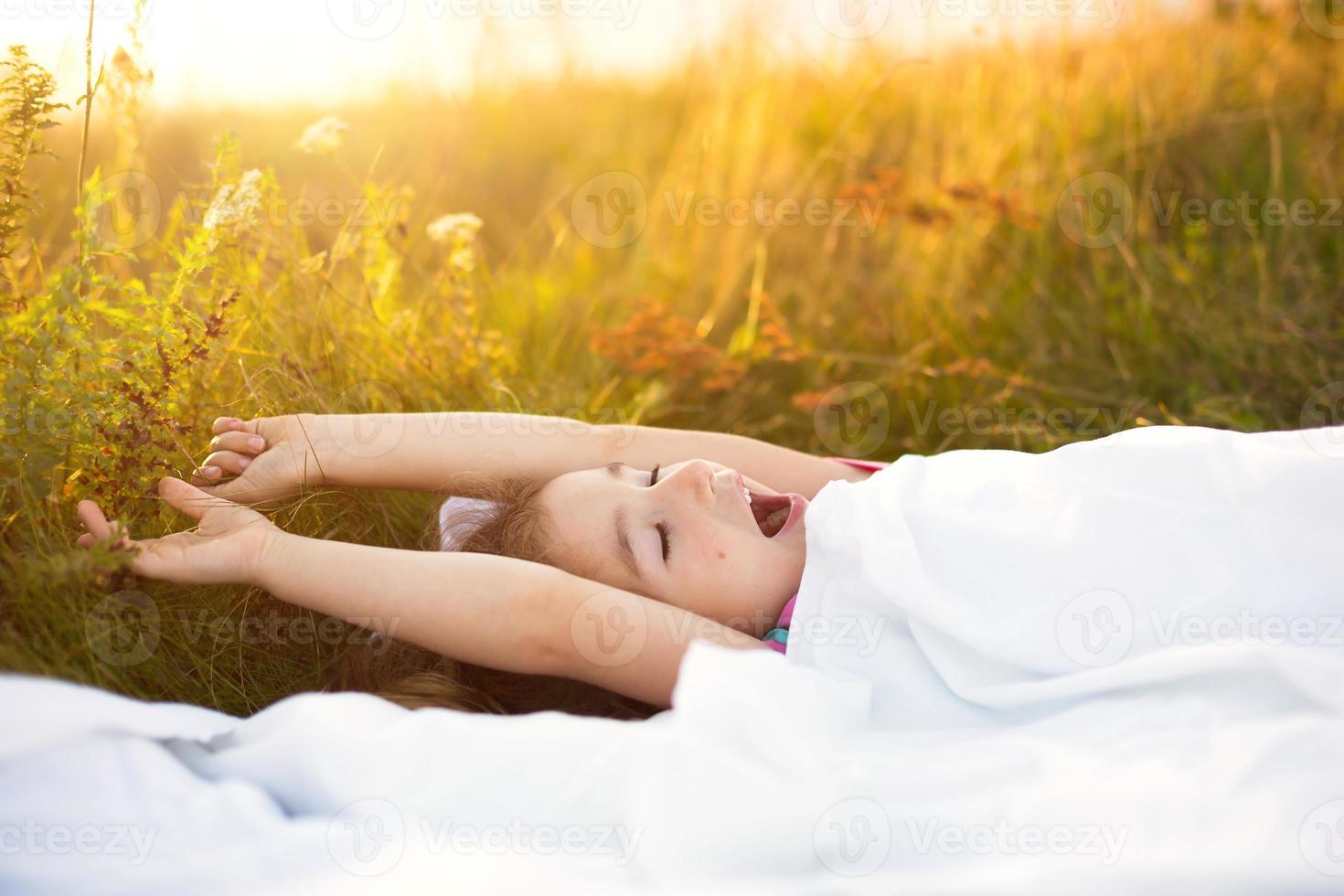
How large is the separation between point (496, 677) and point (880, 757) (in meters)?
0.84

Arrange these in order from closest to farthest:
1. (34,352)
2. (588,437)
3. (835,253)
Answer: (34,352)
(588,437)
(835,253)

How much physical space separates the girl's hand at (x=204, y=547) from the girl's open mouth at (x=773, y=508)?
962 millimetres

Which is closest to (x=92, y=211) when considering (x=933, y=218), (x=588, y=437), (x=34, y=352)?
(x=34, y=352)

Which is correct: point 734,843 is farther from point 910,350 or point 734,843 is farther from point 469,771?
point 910,350

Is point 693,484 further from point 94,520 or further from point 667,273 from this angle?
point 667,273

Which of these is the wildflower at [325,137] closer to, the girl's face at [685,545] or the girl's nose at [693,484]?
the girl's face at [685,545]

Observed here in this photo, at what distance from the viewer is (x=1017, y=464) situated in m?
2.00

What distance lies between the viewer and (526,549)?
196 centimetres

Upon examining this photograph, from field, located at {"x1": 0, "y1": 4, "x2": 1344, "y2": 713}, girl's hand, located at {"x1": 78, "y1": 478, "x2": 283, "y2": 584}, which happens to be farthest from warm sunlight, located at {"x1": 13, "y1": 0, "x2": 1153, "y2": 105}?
girl's hand, located at {"x1": 78, "y1": 478, "x2": 283, "y2": 584}

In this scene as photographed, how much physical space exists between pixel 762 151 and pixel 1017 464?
2.59 metres

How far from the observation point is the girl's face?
187cm

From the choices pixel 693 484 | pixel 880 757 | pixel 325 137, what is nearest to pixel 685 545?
pixel 693 484

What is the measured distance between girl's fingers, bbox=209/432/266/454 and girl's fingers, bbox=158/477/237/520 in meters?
0.17

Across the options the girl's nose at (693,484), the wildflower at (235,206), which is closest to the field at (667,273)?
the wildflower at (235,206)
